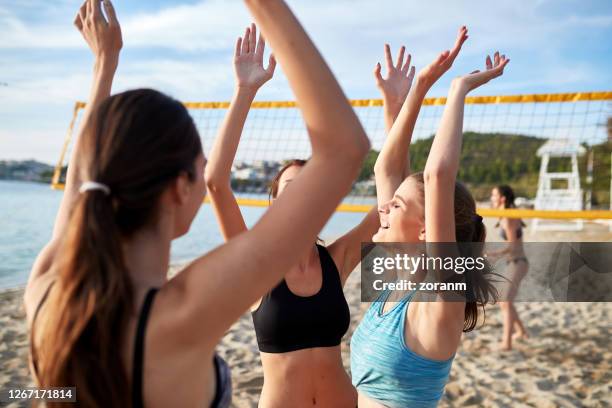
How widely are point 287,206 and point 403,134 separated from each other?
128 centimetres

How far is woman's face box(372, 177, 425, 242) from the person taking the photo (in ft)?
6.55

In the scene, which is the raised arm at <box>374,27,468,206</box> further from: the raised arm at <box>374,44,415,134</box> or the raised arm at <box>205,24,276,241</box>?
the raised arm at <box>205,24,276,241</box>

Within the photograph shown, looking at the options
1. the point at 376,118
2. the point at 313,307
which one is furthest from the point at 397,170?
the point at 376,118

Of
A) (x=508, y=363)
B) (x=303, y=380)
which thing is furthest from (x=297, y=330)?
(x=508, y=363)

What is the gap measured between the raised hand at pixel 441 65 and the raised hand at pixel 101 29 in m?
1.00

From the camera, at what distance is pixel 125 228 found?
103cm

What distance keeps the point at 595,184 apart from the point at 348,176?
26023 mm

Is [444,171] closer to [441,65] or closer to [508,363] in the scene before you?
[441,65]

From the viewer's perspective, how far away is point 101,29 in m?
1.46

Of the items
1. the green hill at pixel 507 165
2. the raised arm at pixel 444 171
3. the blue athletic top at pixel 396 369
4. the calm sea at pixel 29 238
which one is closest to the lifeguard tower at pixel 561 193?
the green hill at pixel 507 165

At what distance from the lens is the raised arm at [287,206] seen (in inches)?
38.1

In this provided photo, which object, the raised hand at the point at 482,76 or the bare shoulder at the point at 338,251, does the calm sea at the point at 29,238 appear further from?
the raised hand at the point at 482,76

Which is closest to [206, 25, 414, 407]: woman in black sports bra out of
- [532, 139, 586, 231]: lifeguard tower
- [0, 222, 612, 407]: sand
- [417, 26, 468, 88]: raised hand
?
[417, 26, 468, 88]: raised hand

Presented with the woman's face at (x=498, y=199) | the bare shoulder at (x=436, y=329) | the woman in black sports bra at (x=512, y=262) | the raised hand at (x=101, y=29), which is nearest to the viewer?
the raised hand at (x=101, y=29)
